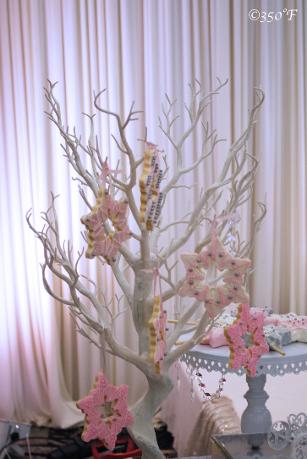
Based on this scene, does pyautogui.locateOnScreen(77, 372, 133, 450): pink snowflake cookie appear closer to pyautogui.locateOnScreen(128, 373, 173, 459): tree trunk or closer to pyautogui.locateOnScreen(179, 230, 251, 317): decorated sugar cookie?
pyautogui.locateOnScreen(128, 373, 173, 459): tree trunk

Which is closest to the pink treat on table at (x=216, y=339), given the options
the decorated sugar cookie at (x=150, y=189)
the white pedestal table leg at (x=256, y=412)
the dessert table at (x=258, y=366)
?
the dessert table at (x=258, y=366)

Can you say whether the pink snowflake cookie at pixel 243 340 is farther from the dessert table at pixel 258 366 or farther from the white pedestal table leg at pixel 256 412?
the white pedestal table leg at pixel 256 412

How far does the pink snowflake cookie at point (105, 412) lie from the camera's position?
3.07ft

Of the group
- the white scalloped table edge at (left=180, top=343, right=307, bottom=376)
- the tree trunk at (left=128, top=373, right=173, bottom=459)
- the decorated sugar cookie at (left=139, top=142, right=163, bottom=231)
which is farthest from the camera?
the white scalloped table edge at (left=180, top=343, right=307, bottom=376)

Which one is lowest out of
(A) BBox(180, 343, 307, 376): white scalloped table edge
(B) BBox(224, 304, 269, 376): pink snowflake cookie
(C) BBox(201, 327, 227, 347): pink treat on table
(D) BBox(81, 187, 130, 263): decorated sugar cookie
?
(A) BBox(180, 343, 307, 376): white scalloped table edge

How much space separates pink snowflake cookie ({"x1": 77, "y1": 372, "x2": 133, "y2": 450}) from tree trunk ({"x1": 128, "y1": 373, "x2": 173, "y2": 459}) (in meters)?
0.05

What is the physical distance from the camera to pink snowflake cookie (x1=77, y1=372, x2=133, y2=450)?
936 millimetres

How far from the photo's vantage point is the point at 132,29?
2.76 m

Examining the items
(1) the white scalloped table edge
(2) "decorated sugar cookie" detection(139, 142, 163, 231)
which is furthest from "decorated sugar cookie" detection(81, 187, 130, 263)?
(1) the white scalloped table edge

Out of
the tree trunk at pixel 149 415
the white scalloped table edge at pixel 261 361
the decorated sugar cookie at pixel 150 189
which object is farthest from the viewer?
the white scalloped table edge at pixel 261 361

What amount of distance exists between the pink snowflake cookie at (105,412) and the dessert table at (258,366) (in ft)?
1.23

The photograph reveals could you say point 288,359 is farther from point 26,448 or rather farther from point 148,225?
point 26,448

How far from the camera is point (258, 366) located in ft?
4.20

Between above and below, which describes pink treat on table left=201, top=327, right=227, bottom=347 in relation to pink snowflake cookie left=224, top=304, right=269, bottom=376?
below
